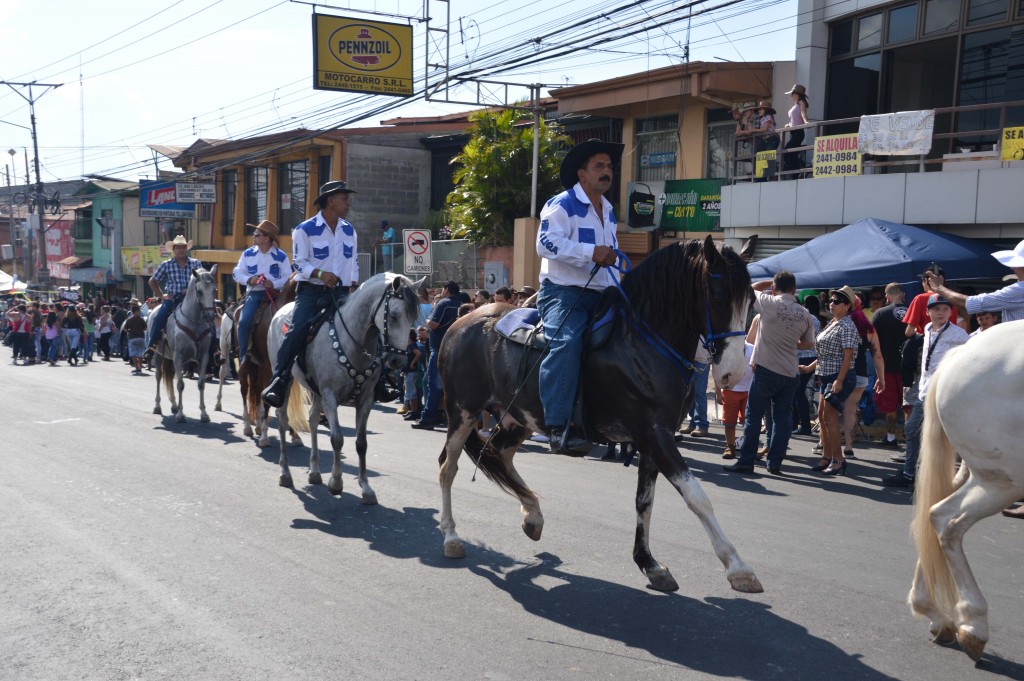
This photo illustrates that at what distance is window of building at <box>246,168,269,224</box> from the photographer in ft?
124

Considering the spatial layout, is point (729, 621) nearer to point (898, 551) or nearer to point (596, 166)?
point (898, 551)

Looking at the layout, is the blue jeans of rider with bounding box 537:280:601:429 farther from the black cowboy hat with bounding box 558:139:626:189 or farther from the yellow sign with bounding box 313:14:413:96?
the yellow sign with bounding box 313:14:413:96

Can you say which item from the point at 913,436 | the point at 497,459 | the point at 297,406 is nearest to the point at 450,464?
the point at 497,459

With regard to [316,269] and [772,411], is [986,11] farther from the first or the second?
[316,269]

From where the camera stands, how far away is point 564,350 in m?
5.76

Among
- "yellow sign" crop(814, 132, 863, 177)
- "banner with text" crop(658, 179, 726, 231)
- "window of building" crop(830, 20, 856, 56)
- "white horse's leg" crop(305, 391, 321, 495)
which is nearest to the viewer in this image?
"white horse's leg" crop(305, 391, 321, 495)

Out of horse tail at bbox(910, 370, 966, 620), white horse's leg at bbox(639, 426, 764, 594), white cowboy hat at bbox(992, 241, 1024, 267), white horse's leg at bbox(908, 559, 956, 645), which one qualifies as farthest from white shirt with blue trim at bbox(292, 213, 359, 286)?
white horse's leg at bbox(908, 559, 956, 645)

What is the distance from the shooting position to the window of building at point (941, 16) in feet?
56.1

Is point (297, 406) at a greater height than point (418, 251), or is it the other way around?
point (418, 251)

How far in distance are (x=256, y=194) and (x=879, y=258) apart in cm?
3058

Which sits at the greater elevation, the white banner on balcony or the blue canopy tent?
the white banner on balcony

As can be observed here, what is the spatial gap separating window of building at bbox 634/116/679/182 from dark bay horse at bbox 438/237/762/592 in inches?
670

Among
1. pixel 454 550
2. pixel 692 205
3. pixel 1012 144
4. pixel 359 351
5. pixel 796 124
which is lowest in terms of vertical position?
pixel 454 550

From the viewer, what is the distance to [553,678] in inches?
172
